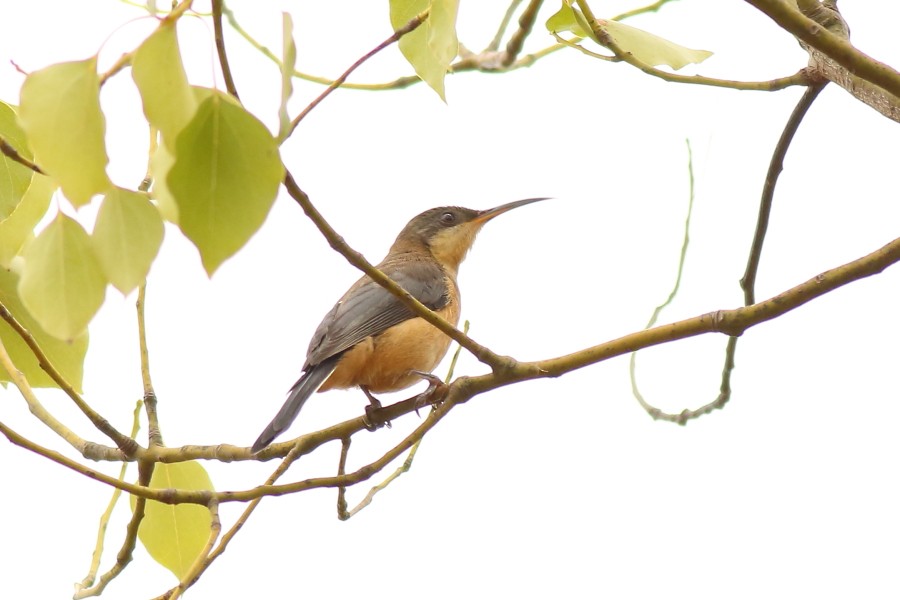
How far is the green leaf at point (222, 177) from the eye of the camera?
61.1 inches

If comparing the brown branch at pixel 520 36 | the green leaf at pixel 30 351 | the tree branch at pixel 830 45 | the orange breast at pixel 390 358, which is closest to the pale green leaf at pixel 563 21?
the brown branch at pixel 520 36

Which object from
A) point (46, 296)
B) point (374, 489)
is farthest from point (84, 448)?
point (46, 296)

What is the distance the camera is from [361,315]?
5137mm

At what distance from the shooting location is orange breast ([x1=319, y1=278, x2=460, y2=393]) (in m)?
4.97

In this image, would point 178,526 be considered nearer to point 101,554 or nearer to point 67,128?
point 101,554

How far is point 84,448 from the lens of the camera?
3.16m

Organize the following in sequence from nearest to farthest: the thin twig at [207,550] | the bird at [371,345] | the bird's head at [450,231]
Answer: the thin twig at [207,550] → the bird at [371,345] → the bird's head at [450,231]

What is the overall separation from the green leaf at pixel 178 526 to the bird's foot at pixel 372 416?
57cm

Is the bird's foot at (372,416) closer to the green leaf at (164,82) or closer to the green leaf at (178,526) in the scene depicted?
the green leaf at (178,526)

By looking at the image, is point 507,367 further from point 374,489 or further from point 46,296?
point 46,296

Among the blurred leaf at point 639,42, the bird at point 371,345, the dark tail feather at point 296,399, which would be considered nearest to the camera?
the blurred leaf at point 639,42

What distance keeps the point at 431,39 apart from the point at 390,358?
2.90 m

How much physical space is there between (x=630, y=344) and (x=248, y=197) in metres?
1.29

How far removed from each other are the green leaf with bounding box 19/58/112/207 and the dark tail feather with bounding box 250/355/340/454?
1805mm
